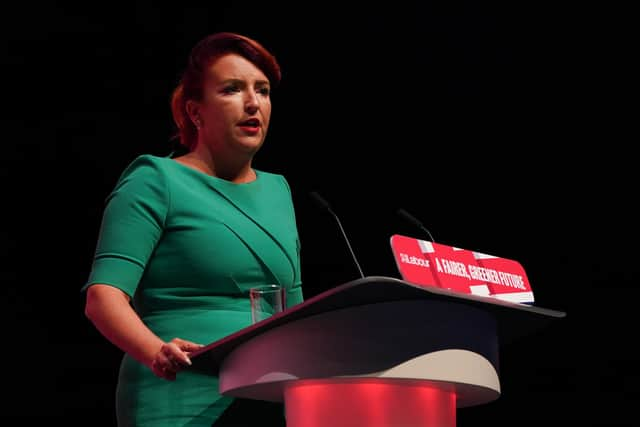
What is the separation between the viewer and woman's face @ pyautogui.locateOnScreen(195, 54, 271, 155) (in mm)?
2049

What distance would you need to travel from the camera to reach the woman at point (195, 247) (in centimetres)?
171

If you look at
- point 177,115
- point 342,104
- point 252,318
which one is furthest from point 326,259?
point 252,318

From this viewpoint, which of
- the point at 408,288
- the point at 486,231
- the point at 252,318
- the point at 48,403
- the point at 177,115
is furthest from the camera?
the point at 486,231

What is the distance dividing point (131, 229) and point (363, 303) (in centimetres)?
59

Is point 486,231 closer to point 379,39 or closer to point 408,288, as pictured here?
point 379,39

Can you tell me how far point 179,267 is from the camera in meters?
1.81

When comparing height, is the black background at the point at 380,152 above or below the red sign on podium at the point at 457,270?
above

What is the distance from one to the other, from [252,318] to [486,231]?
1.87 metres

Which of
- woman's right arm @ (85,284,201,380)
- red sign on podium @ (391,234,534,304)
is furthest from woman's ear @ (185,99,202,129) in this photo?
red sign on podium @ (391,234,534,304)

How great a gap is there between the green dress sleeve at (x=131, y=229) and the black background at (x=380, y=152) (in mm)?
1474

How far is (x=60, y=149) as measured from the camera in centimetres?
326

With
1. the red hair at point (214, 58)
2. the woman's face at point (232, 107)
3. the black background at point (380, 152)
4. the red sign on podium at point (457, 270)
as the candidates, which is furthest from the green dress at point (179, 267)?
the black background at point (380, 152)

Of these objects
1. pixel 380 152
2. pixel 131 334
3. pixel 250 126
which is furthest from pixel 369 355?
pixel 380 152

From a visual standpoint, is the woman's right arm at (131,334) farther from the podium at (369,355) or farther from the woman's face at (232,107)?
the woman's face at (232,107)
